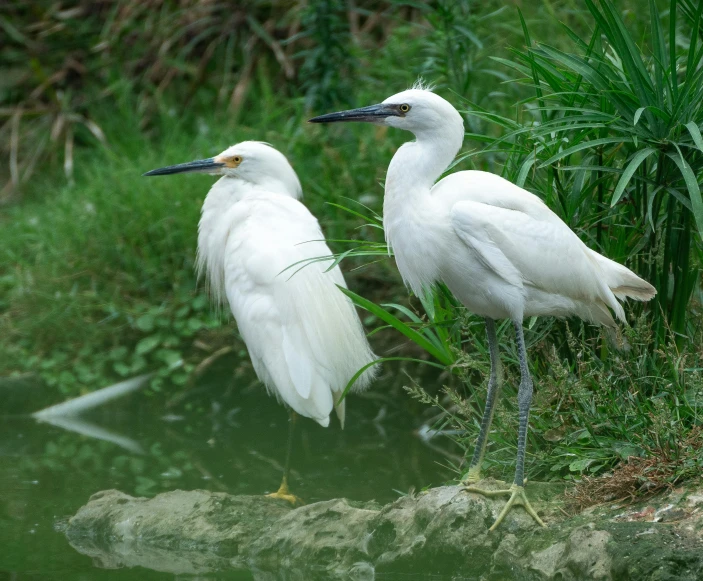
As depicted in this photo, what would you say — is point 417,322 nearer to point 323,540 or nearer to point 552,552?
point 323,540

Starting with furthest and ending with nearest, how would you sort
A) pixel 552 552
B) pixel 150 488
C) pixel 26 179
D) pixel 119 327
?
pixel 26 179 < pixel 119 327 < pixel 150 488 < pixel 552 552

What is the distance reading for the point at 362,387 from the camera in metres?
4.86

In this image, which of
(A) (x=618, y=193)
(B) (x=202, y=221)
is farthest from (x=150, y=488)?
(A) (x=618, y=193)

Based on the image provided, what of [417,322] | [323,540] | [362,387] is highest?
[417,322]

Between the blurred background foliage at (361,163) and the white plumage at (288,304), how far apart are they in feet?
1.23

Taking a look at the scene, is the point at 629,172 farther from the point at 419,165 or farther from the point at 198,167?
the point at 198,167

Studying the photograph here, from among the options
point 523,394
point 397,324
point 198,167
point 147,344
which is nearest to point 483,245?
point 523,394

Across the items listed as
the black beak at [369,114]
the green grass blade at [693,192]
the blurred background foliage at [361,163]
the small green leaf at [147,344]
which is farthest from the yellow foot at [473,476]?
the small green leaf at [147,344]

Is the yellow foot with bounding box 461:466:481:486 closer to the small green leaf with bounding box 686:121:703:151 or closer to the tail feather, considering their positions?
the tail feather

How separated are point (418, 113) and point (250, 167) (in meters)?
1.90

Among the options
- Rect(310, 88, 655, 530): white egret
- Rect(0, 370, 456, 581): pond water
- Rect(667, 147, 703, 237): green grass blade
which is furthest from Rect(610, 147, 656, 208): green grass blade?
Rect(0, 370, 456, 581): pond water

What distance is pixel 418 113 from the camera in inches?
137

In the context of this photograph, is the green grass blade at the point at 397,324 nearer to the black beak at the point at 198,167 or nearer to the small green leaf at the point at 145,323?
the black beak at the point at 198,167

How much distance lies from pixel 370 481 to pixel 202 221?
170cm
